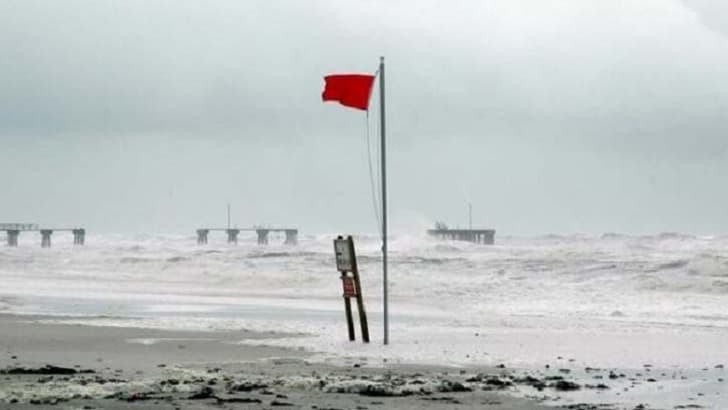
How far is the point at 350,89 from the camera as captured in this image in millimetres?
17641

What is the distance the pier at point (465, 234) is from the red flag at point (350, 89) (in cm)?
12432

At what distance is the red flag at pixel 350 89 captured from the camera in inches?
692

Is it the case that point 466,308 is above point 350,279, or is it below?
below

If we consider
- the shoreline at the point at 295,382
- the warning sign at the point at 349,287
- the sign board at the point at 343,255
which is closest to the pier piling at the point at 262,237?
the sign board at the point at 343,255

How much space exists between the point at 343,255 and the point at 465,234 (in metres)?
128

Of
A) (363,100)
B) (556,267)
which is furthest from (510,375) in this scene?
(556,267)

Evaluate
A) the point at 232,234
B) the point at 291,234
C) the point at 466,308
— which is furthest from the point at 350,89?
the point at 232,234

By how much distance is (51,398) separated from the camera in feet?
34.6

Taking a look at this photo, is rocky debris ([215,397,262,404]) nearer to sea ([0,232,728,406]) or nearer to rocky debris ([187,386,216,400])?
rocky debris ([187,386,216,400])

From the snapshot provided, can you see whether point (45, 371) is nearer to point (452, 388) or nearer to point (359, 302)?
point (452, 388)

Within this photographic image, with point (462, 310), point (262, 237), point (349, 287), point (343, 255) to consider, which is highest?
point (262, 237)

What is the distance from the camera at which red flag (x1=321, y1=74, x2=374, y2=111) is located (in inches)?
692

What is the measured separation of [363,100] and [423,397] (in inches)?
281

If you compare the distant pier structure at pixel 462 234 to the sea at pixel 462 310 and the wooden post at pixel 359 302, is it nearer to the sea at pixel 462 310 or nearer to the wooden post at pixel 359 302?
the sea at pixel 462 310
